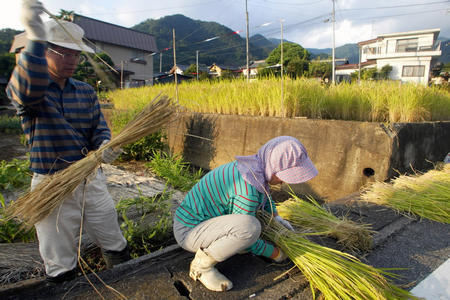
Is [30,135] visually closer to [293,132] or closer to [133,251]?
[133,251]

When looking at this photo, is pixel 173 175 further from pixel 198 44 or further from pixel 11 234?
pixel 198 44

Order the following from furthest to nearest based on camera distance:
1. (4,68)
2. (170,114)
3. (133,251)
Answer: (4,68) < (133,251) < (170,114)

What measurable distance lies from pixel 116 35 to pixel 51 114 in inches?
1199

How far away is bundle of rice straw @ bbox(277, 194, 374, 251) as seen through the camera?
1.87 metres

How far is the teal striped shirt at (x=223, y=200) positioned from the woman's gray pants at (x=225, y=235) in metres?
0.07

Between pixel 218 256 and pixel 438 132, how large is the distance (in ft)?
14.6

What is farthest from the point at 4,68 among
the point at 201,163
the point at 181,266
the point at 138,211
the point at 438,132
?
the point at 438,132

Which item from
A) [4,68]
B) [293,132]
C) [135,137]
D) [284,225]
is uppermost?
[4,68]

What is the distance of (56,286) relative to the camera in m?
1.46

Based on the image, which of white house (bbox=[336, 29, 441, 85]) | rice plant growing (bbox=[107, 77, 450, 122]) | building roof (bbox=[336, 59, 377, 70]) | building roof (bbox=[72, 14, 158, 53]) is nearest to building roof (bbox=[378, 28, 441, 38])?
white house (bbox=[336, 29, 441, 85])

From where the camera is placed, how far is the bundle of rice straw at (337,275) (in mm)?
1355

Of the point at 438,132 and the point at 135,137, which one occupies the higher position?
the point at 135,137

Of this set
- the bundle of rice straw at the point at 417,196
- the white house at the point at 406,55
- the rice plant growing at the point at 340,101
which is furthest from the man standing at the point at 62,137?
the white house at the point at 406,55

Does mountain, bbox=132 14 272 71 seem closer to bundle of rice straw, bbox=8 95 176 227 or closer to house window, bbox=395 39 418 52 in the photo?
house window, bbox=395 39 418 52
